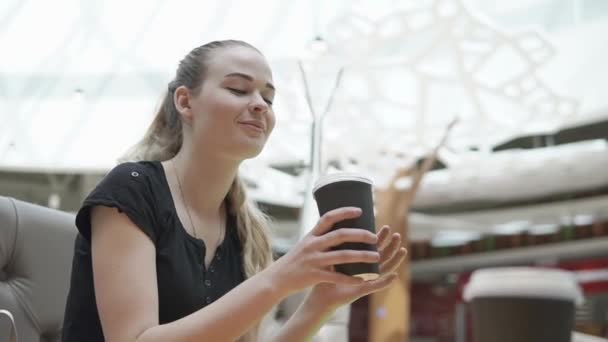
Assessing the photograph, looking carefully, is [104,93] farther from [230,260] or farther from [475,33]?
[230,260]

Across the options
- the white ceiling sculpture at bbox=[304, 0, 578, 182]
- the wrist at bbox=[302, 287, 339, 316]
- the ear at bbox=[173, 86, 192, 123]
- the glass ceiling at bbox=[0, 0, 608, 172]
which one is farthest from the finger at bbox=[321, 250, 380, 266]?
the white ceiling sculpture at bbox=[304, 0, 578, 182]

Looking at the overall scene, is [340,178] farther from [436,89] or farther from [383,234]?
[436,89]

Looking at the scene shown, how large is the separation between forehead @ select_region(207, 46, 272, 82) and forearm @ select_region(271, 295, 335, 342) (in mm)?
519

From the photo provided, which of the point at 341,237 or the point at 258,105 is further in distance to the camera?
the point at 258,105

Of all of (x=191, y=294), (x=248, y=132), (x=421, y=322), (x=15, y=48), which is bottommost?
(x=421, y=322)

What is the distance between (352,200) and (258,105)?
421mm

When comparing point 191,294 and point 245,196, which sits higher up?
point 245,196

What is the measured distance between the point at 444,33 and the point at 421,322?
57.4 ft

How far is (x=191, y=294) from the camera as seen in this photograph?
167 centimetres

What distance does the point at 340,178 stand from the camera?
1.41 m

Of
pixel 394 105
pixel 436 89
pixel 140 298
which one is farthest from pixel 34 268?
pixel 436 89

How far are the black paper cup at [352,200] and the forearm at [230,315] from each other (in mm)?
136

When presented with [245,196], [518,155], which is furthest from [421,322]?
[245,196]

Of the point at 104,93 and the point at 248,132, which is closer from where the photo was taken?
the point at 248,132
